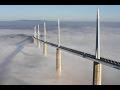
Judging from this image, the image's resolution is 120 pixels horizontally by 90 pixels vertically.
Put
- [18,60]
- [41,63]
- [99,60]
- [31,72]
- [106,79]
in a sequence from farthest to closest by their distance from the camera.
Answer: [18,60], [41,63], [31,72], [106,79], [99,60]

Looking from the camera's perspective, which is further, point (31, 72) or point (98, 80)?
point (31, 72)
